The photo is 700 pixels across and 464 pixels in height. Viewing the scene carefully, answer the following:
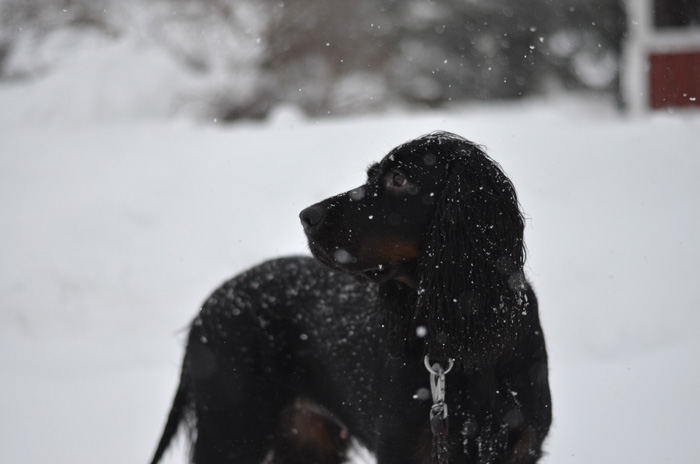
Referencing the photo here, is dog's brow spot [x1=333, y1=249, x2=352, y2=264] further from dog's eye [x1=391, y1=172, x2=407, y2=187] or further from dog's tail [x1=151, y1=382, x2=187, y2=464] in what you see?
dog's tail [x1=151, y1=382, x2=187, y2=464]

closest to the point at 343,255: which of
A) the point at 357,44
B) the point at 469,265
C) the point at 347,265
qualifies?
the point at 347,265

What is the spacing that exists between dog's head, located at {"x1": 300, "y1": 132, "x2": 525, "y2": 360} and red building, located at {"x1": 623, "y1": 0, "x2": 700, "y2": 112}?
10104 mm

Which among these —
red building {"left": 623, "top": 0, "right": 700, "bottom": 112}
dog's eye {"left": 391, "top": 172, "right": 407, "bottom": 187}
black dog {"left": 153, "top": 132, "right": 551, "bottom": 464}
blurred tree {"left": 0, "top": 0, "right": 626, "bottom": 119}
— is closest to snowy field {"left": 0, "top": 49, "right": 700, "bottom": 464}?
black dog {"left": 153, "top": 132, "right": 551, "bottom": 464}

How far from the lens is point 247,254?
6.35 metres

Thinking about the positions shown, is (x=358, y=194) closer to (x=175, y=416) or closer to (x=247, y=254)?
(x=175, y=416)

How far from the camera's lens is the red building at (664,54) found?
11.7 meters

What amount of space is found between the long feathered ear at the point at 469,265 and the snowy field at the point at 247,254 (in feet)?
5.72

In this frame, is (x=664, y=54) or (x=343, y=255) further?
(x=664, y=54)

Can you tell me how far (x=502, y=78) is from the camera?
23.1 meters

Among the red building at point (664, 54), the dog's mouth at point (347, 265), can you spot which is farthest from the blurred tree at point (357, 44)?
the dog's mouth at point (347, 265)

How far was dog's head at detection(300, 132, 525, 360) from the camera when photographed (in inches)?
101

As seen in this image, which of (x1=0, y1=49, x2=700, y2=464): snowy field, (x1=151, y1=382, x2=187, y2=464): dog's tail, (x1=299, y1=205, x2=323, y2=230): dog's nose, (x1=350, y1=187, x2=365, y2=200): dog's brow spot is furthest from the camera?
(x1=0, y1=49, x2=700, y2=464): snowy field

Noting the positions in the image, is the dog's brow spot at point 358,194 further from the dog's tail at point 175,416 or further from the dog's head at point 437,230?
the dog's tail at point 175,416

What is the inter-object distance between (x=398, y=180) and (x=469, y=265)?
1.37ft
